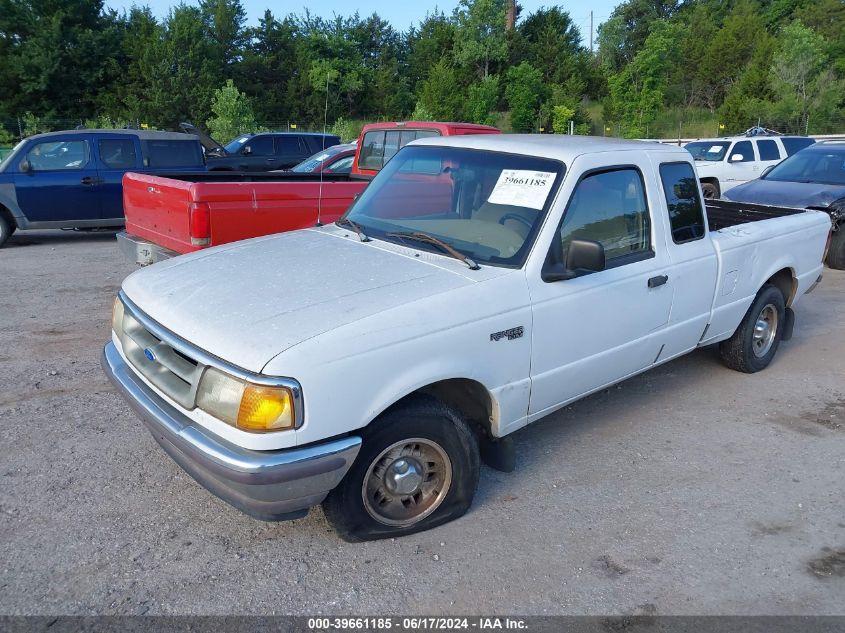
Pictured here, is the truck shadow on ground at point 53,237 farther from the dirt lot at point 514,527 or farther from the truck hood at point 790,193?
the truck hood at point 790,193

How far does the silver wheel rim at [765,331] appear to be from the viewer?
18.8ft

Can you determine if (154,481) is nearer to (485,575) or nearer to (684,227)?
(485,575)

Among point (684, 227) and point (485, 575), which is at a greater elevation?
point (684, 227)

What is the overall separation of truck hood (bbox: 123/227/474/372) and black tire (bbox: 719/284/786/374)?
3.09m

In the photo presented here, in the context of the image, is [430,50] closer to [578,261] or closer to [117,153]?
[117,153]

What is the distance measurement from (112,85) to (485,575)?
52.1 metres

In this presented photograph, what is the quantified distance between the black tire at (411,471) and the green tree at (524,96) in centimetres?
4827

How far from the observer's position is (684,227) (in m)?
4.55

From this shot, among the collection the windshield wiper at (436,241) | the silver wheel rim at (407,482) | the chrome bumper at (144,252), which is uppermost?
the windshield wiper at (436,241)

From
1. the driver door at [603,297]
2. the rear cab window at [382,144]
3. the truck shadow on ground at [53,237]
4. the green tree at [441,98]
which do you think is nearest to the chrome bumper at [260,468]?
the driver door at [603,297]

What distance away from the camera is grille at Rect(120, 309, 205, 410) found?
301 centimetres

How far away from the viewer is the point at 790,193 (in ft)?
32.7

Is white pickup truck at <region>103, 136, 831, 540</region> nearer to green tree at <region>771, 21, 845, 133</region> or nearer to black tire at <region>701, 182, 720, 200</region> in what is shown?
black tire at <region>701, 182, 720, 200</region>

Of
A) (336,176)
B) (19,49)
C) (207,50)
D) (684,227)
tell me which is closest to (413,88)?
(207,50)
